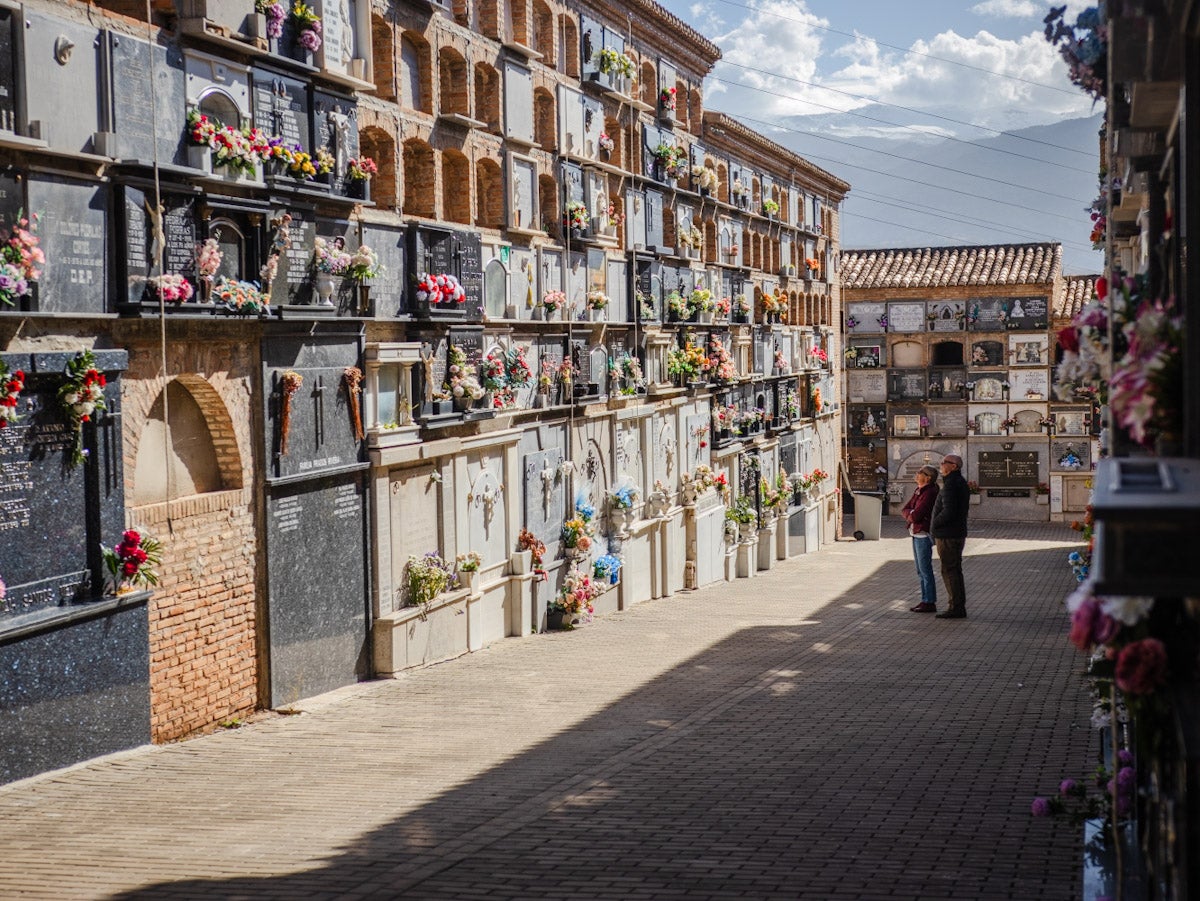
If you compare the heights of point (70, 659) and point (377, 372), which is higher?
point (377, 372)

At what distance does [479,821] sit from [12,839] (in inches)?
115

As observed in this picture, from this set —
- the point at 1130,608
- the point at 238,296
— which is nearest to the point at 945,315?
the point at 238,296

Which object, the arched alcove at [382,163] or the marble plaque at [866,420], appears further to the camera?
the marble plaque at [866,420]

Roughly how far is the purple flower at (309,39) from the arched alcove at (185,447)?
3.68 meters

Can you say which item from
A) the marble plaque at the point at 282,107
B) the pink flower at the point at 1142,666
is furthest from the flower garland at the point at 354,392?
the pink flower at the point at 1142,666

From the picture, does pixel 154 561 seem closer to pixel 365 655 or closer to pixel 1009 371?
pixel 365 655

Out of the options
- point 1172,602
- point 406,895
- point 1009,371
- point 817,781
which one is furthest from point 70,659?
point 1009,371

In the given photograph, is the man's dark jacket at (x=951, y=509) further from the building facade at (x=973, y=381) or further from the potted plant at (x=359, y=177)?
the building facade at (x=973, y=381)

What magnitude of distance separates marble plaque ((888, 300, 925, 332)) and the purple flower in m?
35.9

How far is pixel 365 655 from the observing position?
16.1m

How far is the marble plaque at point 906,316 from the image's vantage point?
159 feet

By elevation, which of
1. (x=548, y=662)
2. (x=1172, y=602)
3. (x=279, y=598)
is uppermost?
(x=1172, y=602)

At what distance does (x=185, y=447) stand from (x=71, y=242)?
8.17 feet

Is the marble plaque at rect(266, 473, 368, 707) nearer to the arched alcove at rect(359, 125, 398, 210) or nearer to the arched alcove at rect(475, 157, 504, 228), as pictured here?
the arched alcove at rect(359, 125, 398, 210)
